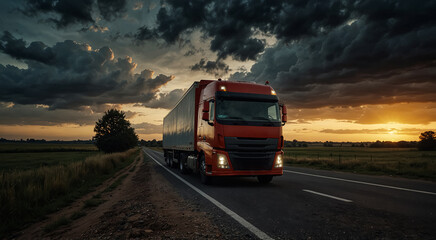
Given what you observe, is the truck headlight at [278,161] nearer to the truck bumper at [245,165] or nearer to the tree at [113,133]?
the truck bumper at [245,165]

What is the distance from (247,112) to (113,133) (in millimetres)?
56986

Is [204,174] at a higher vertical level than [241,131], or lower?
lower

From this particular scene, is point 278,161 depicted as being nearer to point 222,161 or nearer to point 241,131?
point 241,131

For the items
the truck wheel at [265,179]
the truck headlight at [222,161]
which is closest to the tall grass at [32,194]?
the truck headlight at [222,161]

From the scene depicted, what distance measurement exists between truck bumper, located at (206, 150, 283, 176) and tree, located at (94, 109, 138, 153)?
5390 cm

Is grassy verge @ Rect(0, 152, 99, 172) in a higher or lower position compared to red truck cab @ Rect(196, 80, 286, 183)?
lower

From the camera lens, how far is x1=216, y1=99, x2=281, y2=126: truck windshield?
836cm

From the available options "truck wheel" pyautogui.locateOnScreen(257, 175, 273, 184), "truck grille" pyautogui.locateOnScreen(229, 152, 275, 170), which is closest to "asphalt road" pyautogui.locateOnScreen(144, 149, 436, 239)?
"truck grille" pyautogui.locateOnScreen(229, 152, 275, 170)

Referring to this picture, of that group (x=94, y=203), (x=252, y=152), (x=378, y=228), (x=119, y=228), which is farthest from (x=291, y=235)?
(x=94, y=203)

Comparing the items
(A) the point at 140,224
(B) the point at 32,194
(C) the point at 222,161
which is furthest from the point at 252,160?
(B) the point at 32,194

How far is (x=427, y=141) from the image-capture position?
7100cm

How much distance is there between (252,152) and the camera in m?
8.32

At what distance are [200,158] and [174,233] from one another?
606 centimetres

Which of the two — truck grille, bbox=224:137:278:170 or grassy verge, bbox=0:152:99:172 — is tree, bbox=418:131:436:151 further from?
grassy verge, bbox=0:152:99:172
